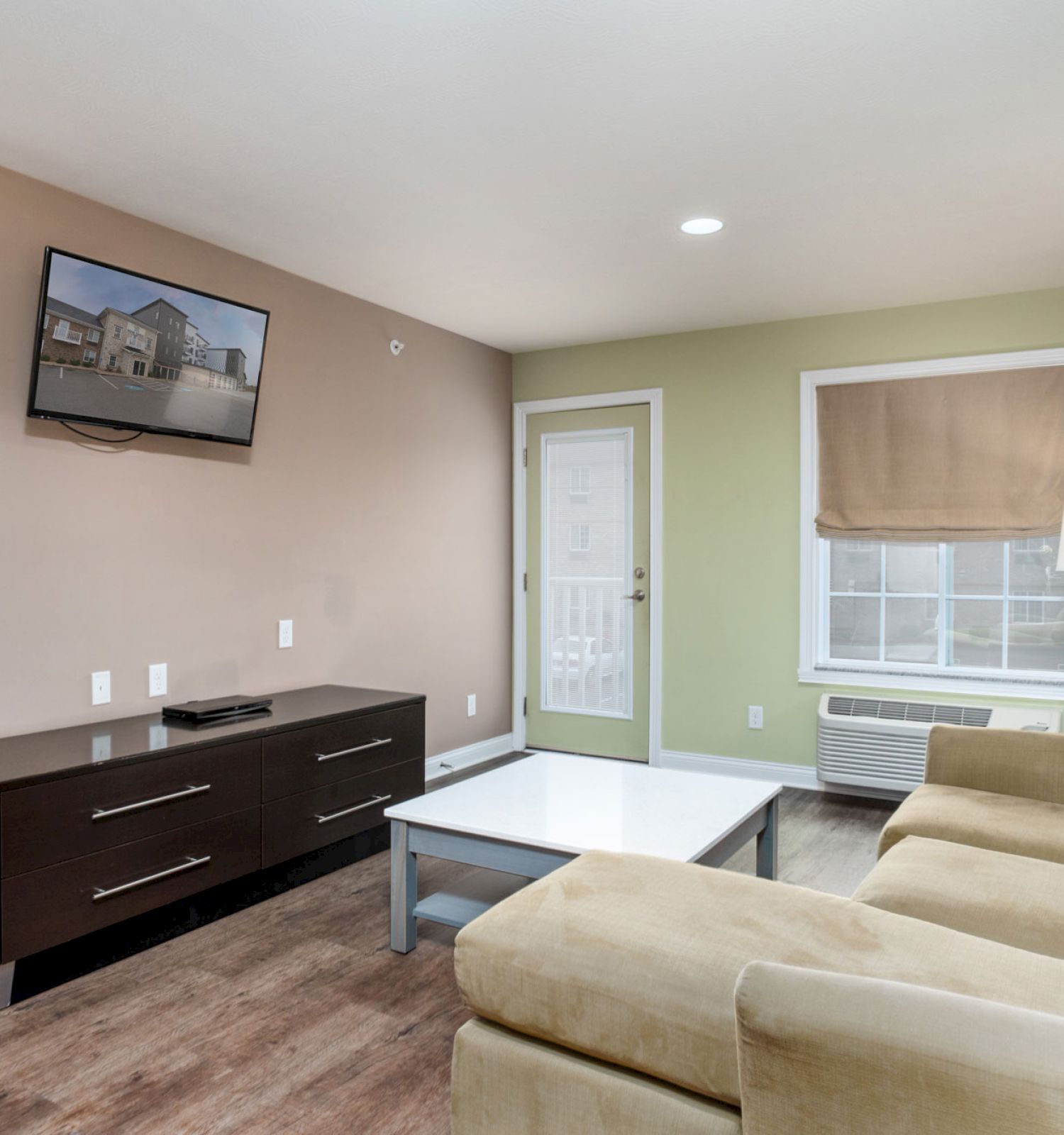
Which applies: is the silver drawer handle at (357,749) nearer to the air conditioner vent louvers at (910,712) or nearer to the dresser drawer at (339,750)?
the dresser drawer at (339,750)

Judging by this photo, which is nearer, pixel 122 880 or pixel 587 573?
pixel 122 880

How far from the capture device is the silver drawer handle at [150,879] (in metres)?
2.44

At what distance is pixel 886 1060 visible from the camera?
2.73 ft

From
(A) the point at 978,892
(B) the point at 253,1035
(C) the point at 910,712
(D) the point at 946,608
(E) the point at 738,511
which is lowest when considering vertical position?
(B) the point at 253,1035

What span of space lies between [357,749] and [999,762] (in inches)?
84.0

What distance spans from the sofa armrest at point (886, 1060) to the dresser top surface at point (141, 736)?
2.04 m

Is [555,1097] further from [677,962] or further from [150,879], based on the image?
[150,879]

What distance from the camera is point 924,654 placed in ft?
14.0

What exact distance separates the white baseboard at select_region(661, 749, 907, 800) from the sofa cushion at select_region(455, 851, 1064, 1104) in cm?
288

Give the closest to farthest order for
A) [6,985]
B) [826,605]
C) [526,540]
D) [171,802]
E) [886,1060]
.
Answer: [886,1060], [6,985], [171,802], [826,605], [526,540]

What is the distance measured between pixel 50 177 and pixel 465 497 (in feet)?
8.29

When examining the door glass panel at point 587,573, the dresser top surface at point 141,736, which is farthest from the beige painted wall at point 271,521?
the door glass panel at point 587,573

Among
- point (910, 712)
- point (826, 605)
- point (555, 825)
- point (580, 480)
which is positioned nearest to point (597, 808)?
point (555, 825)

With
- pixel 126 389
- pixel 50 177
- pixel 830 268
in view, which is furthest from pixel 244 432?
pixel 830 268
